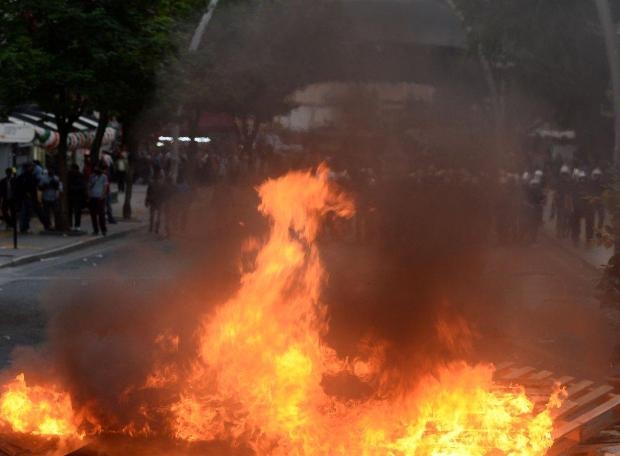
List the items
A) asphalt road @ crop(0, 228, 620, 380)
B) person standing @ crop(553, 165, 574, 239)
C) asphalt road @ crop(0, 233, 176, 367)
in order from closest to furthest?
→ asphalt road @ crop(0, 228, 620, 380) < asphalt road @ crop(0, 233, 176, 367) < person standing @ crop(553, 165, 574, 239)

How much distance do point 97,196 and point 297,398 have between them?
20971mm

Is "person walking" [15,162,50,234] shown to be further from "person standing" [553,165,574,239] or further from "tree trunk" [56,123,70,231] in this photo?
"person standing" [553,165,574,239]

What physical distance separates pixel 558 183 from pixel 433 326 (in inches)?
Result: 818

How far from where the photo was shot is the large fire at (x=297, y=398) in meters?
7.45

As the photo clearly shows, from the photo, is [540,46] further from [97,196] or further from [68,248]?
[68,248]

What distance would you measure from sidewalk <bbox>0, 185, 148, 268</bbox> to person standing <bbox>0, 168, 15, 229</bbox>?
0.50 m

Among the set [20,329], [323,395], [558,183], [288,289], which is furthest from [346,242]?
[558,183]

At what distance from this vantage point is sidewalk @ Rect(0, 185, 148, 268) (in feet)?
73.3

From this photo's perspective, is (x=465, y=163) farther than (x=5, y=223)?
No

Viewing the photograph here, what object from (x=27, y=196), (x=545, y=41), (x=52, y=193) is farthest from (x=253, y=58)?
(x=545, y=41)

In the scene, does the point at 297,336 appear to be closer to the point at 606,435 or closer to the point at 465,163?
the point at 606,435

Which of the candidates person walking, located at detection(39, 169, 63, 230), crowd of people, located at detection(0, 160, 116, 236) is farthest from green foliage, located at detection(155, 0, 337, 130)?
person walking, located at detection(39, 169, 63, 230)

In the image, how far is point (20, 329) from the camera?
1336 cm

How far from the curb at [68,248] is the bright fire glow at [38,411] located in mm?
12651
